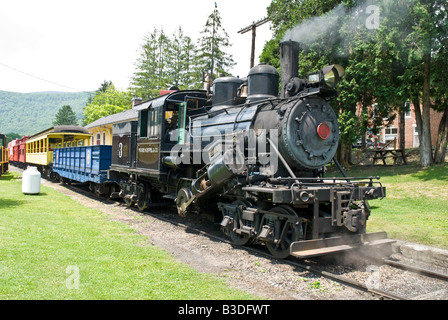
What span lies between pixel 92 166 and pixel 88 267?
973 centimetres

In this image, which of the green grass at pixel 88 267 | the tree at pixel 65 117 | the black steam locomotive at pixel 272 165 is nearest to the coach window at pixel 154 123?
the black steam locomotive at pixel 272 165

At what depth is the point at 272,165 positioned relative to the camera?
22.5 ft

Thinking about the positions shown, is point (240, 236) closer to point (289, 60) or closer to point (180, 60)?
point (289, 60)

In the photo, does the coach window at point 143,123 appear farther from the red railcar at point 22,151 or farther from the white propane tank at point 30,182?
the red railcar at point 22,151

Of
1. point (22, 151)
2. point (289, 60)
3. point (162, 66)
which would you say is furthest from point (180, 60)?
point (289, 60)

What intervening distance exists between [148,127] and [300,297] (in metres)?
7.40

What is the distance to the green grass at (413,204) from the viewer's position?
8.27 metres

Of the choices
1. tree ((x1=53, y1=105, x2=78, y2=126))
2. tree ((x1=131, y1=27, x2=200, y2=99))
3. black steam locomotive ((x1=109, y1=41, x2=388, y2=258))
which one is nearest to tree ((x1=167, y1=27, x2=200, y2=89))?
tree ((x1=131, y1=27, x2=200, y2=99))

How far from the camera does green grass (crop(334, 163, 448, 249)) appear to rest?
827 cm

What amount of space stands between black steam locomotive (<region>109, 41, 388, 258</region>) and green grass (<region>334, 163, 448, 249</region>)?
194cm

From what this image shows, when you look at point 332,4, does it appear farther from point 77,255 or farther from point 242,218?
point 77,255

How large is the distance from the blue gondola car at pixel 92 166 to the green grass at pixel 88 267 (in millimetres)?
5051

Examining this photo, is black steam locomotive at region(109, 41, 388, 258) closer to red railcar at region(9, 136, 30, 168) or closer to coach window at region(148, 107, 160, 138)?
coach window at region(148, 107, 160, 138)

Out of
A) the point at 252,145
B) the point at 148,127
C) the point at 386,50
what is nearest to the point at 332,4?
the point at 386,50
